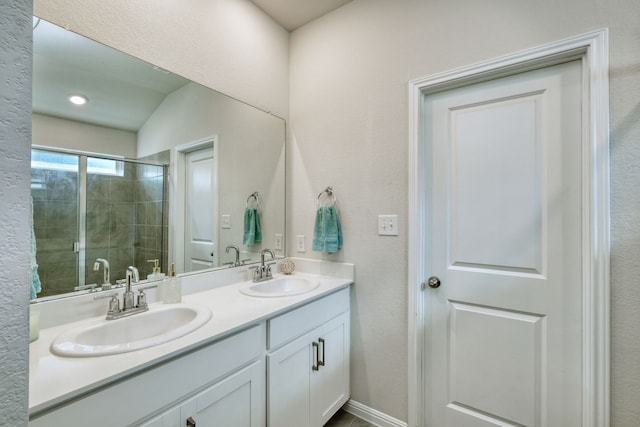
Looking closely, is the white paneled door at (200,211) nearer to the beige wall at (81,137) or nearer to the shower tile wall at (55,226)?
the beige wall at (81,137)

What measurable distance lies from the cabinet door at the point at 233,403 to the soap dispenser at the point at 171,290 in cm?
48

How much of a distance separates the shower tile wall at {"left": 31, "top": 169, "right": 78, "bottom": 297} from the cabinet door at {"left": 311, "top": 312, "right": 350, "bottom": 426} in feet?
3.76

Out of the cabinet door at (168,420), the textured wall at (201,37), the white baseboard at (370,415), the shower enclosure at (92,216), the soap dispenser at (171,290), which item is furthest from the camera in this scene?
the white baseboard at (370,415)

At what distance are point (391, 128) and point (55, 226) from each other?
1650mm

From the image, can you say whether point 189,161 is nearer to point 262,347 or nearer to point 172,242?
point 172,242

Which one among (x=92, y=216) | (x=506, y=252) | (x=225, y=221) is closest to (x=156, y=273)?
(x=92, y=216)

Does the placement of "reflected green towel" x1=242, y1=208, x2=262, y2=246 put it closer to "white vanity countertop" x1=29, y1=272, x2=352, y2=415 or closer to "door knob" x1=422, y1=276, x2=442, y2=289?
"white vanity countertop" x1=29, y1=272, x2=352, y2=415

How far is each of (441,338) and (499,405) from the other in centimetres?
38

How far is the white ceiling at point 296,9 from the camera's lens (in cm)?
189

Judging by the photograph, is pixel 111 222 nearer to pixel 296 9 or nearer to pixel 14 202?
pixel 14 202

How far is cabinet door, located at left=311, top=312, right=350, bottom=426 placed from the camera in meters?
1.54

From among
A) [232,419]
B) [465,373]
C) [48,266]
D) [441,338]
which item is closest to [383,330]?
[441,338]

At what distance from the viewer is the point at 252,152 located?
77.7 inches

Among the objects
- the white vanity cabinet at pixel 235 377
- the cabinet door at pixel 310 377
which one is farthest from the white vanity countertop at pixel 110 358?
the cabinet door at pixel 310 377
